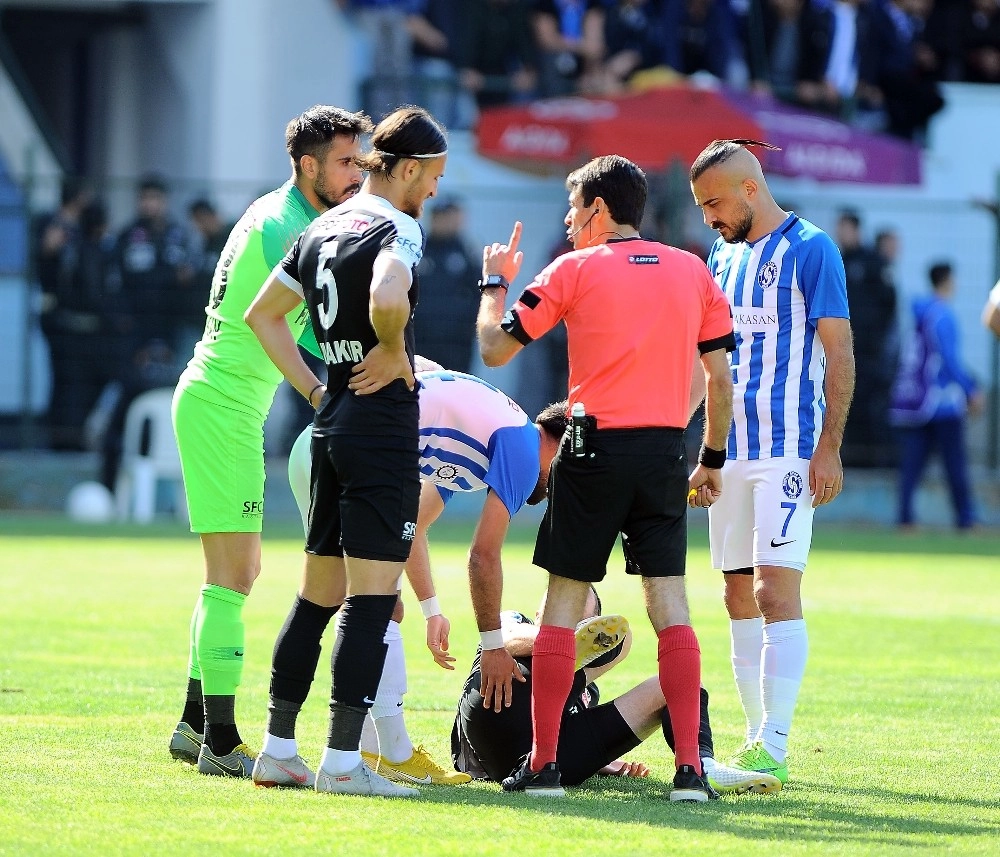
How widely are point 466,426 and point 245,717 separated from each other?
5.72 feet

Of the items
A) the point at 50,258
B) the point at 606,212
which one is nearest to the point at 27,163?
the point at 50,258

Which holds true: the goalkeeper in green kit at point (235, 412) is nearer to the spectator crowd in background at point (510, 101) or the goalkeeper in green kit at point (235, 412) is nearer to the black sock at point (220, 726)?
Result: the black sock at point (220, 726)

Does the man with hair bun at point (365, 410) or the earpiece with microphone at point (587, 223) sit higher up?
the earpiece with microphone at point (587, 223)

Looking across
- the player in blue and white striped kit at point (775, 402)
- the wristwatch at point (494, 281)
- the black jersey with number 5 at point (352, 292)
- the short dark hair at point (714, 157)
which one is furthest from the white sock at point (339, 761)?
the short dark hair at point (714, 157)

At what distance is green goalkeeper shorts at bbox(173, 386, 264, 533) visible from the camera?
20.5 ft

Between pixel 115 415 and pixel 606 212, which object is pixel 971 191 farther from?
pixel 606 212

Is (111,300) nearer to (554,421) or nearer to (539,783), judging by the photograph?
(554,421)

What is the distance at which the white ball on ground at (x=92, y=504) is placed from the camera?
18.3m

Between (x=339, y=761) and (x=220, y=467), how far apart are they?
1.22 meters

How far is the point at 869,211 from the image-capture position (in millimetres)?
20359

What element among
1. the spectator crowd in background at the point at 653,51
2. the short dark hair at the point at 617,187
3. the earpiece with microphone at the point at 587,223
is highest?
the spectator crowd in background at the point at 653,51

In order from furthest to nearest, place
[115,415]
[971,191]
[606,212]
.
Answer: [971,191], [115,415], [606,212]

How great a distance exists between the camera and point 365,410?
561 centimetres

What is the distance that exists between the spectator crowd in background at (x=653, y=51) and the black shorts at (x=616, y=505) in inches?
590
